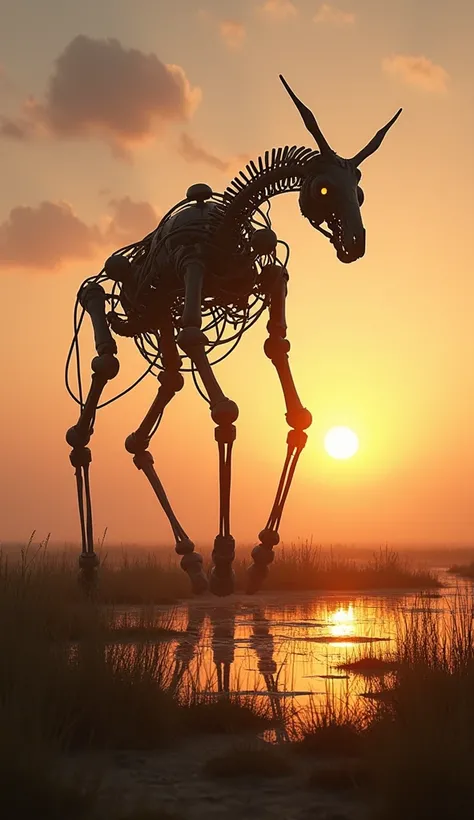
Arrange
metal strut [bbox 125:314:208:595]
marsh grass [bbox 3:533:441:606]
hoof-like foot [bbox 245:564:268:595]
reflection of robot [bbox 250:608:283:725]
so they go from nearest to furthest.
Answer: reflection of robot [bbox 250:608:283:725], hoof-like foot [bbox 245:564:268:595], metal strut [bbox 125:314:208:595], marsh grass [bbox 3:533:441:606]

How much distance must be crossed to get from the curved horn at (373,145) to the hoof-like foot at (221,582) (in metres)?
4.04

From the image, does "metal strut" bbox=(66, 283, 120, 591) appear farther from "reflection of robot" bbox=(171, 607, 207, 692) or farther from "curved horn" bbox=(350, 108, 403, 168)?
"curved horn" bbox=(350, 108, 403, 168)

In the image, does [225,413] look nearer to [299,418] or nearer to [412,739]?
[299,418]

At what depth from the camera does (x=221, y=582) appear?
836 cm

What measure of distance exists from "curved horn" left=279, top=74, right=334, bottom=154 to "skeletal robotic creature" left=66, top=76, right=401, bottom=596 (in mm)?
10

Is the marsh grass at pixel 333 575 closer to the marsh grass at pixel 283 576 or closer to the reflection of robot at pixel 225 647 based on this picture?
the marsh grass at pixel 283 576

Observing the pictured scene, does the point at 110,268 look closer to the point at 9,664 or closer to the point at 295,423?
the point at 295,423

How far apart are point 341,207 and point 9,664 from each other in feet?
16.4

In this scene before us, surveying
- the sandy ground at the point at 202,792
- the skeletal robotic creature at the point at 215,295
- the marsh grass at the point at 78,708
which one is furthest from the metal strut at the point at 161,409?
the sandy ground at the point at 202,792

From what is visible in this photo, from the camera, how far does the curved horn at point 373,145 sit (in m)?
8.57

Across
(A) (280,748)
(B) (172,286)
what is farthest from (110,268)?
(A) (280,748)

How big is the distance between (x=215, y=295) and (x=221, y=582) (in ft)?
11.1

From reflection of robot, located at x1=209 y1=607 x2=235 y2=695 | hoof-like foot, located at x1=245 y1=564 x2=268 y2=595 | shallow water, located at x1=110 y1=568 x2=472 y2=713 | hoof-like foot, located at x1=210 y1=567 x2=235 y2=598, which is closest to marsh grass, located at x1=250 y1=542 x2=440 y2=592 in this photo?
shallow water, located at x1=110 y1=568 x2=472 y2=713

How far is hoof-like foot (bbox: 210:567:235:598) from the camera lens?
27.4ft
